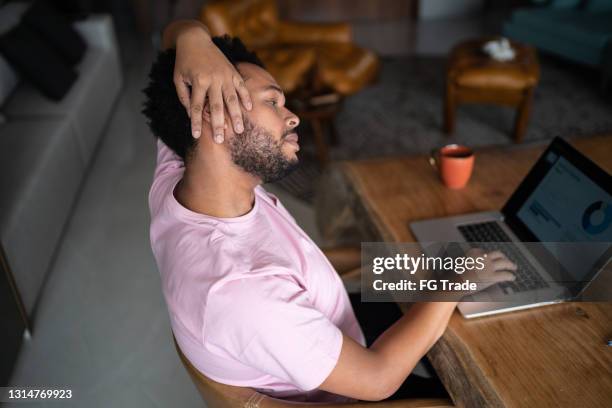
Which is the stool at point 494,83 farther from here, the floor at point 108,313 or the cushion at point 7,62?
the cushion at point 7,62

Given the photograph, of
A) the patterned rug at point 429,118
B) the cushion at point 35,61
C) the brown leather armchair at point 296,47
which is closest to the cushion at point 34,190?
the cushion at point 35,61

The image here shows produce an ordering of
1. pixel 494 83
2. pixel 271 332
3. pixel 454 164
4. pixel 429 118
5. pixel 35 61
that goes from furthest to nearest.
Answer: pixel 429 118
pixel 494 83
pixel 35 61
pixel 454 164
pixel 271 332

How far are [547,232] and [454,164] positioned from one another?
34cm

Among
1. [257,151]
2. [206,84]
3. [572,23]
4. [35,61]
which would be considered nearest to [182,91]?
[206,84]

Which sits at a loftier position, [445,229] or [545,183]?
[545,183]

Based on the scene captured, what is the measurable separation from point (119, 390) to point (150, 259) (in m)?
0.72

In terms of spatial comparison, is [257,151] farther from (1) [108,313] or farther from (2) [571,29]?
(2) [571,29]

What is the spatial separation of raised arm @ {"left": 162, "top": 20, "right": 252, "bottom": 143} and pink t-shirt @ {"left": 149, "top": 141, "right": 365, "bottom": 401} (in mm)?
195

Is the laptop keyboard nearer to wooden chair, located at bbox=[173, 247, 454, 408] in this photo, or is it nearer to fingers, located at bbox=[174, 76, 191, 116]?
wooden chair, located at bbox=[173, 247, 454, 408]

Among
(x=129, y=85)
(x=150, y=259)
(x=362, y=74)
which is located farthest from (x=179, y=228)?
(x=129, y=85)

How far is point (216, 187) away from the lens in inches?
40.0

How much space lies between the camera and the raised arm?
3.01 ft

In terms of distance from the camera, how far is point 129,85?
13.8 feet

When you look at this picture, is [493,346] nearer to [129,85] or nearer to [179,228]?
[179,228]
